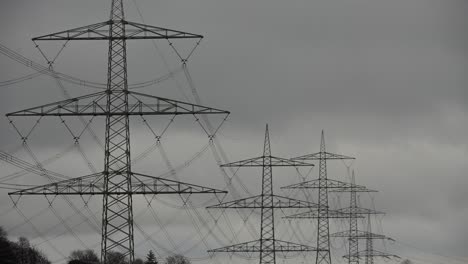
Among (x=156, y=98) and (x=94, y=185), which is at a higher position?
(x=156, y=98)

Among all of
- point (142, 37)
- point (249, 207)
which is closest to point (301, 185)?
point (249, 207)

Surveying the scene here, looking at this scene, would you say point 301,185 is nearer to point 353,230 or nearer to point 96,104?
point 353,230

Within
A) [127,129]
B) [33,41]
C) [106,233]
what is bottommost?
[106,233]

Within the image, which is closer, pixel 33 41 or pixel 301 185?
pixel 33 41

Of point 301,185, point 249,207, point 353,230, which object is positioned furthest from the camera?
point 353,230

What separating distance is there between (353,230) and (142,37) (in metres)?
76.9

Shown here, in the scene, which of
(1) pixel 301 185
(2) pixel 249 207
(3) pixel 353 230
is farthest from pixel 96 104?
(3) pixel 353 230

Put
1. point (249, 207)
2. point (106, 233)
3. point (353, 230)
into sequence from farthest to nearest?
point (353, 230) → point (249, 207) → point (106, 233)

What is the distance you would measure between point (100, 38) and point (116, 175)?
10546mm

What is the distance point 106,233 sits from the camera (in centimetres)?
7225

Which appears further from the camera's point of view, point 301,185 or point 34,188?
point 301,185

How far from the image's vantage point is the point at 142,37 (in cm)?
7600

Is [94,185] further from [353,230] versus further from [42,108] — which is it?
[353,230]

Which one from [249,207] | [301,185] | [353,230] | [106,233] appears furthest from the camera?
[353,230]
